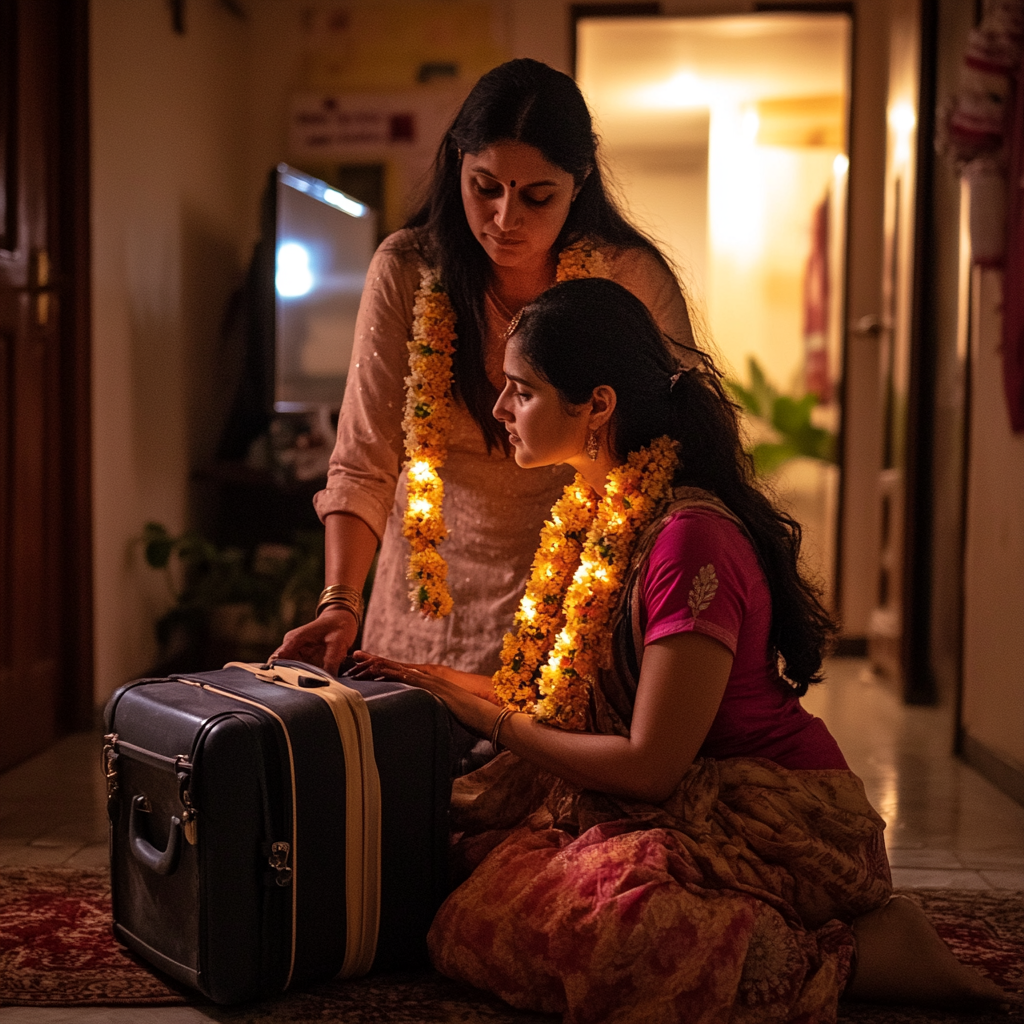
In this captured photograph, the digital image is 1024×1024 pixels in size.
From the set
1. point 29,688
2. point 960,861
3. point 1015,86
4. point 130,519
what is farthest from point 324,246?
point 960,861

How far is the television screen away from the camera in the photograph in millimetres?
4430

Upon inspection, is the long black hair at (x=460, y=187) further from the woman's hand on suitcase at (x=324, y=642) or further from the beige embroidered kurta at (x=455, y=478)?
the woman's hand on suitcase at (x=324, y=642)

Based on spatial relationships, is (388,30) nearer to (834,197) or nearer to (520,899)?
(834,197)

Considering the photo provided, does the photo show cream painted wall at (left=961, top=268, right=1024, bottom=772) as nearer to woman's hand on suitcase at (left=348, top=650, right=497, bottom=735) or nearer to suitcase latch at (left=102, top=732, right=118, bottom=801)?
woman's hand on suitcase at (left=348, top=650, right=497, bottom=735)

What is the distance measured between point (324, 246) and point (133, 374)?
92 centimetres

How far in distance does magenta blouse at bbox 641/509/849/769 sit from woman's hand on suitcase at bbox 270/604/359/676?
0.49 meters

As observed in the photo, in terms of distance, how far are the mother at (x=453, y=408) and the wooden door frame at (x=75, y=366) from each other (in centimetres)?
182

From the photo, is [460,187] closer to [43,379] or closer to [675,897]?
[675,897]

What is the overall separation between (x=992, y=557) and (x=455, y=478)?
1.86 meters

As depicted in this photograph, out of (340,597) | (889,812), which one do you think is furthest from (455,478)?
(889,812)

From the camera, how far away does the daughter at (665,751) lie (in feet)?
5.38

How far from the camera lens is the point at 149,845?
181 centimetres

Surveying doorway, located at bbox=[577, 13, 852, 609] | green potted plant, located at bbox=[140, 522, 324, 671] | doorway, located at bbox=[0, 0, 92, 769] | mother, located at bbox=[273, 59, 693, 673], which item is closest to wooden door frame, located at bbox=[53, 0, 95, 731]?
doorway, located at bbox=[0, 0, 92, 769]

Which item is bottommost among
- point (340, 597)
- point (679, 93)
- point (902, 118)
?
point (340, 597)
